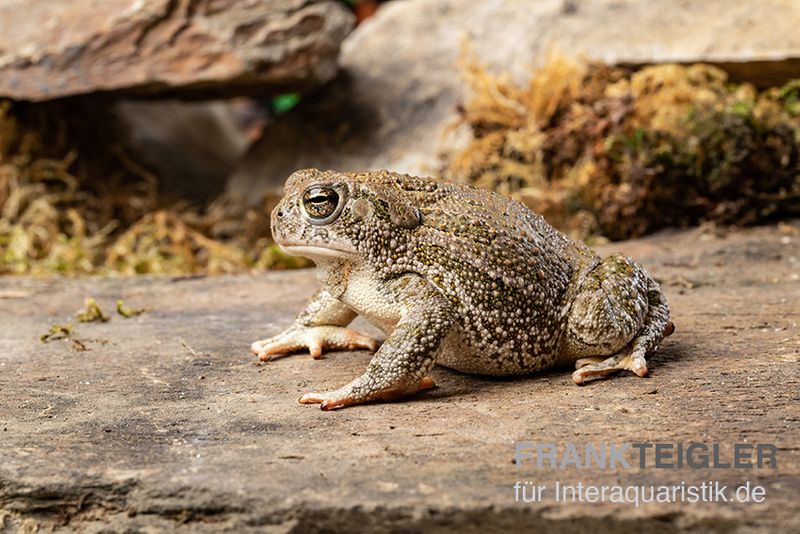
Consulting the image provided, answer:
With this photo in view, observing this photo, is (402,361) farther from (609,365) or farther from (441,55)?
(441,55)

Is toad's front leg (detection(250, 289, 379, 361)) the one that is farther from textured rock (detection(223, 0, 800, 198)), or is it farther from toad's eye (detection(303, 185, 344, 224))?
textured rock (detection(223, 0, 800, 198))

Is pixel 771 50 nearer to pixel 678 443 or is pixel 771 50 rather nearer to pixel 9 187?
pixel 678 443

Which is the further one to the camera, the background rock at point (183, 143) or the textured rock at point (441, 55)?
the background rock at point (183, 143)

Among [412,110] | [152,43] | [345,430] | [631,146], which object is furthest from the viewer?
[412,110]

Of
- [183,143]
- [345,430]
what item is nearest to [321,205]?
[345,430]

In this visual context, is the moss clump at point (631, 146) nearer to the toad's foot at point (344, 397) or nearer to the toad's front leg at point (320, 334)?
the toad's front leg at point (320, 334)

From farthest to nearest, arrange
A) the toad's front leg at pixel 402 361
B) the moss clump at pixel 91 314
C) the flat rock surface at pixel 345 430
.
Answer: the moss clump at pixel 91 314 < the toad's front leg at pixel 402 361 < the flat rock surface at pixel 345 430

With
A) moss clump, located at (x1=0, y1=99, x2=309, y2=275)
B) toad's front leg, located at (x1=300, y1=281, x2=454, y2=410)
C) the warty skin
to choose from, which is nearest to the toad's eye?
the warty skin

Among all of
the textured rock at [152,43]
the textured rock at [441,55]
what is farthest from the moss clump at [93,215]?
the textured rock at [441,55]
